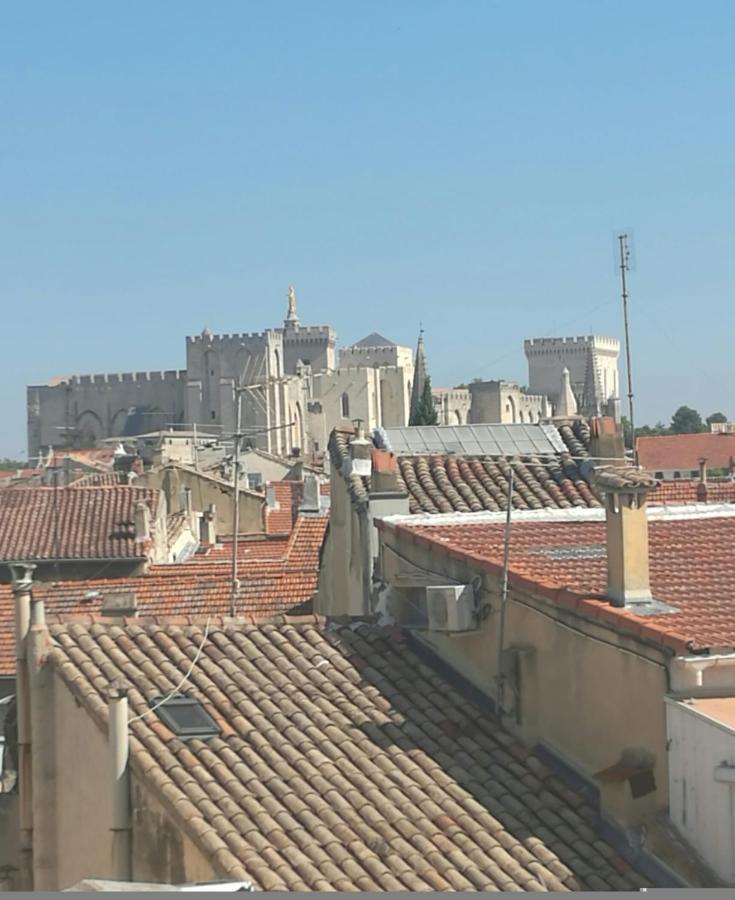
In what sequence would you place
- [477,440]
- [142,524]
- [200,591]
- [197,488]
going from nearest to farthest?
[477,440], [200,591], [142,524], [197,488]

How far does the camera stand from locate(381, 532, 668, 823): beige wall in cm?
616

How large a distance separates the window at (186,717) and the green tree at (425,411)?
65.6 meters

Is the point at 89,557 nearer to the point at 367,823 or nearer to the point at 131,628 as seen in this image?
the point at 131,628

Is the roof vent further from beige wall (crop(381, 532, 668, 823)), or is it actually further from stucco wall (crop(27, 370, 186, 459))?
stucco wall (crop(27, 370, 186, 459))

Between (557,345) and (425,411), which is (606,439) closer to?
(425,411)

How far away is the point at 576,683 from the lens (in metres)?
6.77

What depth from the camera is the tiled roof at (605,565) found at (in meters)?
6.36

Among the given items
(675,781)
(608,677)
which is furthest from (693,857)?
(608,677)

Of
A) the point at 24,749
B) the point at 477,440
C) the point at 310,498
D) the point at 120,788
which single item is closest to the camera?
the point at 120,788

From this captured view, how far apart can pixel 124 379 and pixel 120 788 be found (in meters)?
96.3

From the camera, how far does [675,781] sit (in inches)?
235

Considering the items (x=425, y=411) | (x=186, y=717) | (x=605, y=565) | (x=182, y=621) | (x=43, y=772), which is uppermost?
(x=425, y=411)

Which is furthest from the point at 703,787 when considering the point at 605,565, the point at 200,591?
the point at 200,591

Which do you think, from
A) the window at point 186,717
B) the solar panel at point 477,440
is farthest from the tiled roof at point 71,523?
the window at point 186,717
